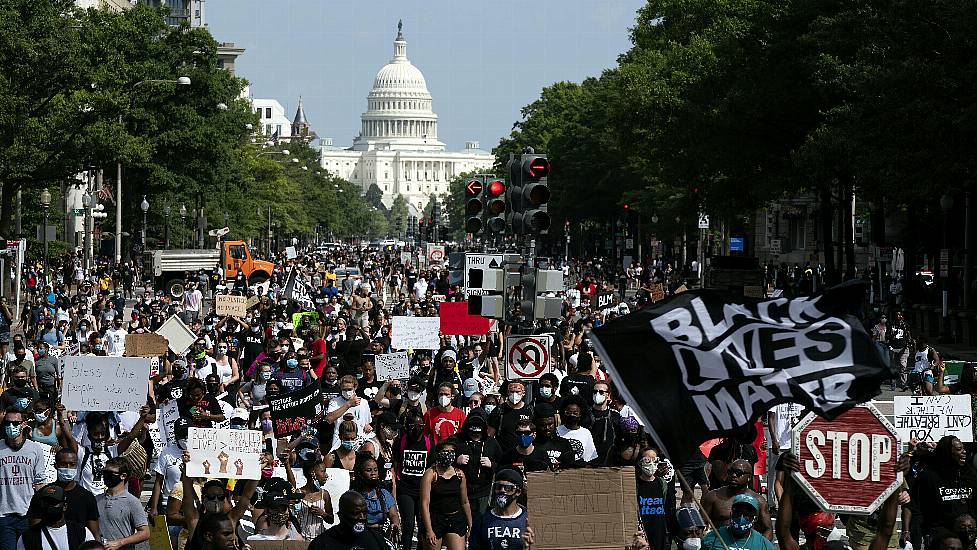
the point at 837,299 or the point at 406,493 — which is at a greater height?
the point at 837,299

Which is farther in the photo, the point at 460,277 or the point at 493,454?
the point at 460,277

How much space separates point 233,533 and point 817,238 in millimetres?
70252

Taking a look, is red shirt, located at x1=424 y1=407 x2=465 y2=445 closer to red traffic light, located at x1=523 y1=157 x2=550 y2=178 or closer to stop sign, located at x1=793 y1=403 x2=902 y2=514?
stop sign, located at x1=793 y1=403 x2=902 y2=514

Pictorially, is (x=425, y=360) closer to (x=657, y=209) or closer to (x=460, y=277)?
(x=460, y=277)

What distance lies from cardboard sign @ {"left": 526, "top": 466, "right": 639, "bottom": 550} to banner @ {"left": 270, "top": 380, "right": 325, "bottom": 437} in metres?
6.60

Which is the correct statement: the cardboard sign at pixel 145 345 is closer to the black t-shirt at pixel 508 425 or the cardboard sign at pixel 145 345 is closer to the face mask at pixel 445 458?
the black t-shirt at pixel 508 425

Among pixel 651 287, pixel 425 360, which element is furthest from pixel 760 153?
pixel 425 360

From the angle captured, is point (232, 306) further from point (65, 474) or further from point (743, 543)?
point (743, 543)

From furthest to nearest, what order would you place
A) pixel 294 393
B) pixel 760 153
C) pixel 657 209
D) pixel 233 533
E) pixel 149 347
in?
pixel 657 209, pixel 760 153, pixel 149 347, pixel 294 393, pixel 233 533

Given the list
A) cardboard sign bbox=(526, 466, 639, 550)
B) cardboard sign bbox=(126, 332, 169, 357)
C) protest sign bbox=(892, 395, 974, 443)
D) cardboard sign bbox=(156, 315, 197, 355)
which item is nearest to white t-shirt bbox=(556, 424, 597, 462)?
protest sign bbox=(892, 395, 974, 443)

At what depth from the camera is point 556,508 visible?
1070 cm

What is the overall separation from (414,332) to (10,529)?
12.0 meters

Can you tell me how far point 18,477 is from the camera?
42.4ft

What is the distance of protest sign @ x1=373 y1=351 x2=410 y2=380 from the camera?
2133 centimetres
